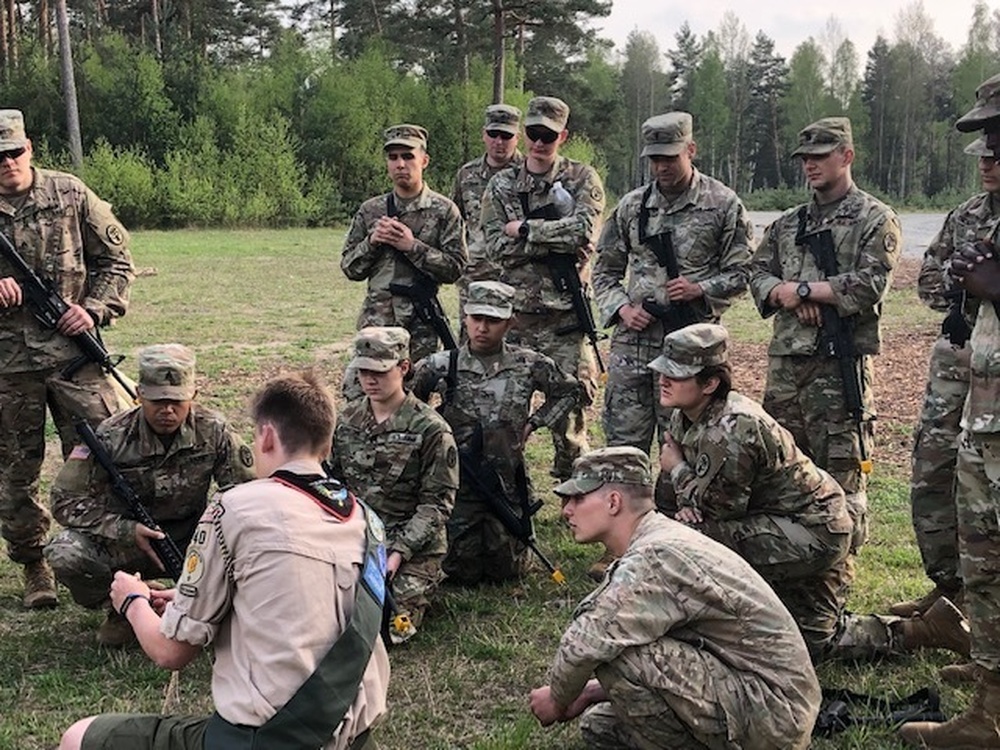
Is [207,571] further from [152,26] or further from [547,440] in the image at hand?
[152,26]

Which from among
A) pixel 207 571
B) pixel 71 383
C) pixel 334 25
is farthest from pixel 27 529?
pixel 334 25

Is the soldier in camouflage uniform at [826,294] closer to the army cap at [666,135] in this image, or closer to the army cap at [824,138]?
the army cap at [824,138]

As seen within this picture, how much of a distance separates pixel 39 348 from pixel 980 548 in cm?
469

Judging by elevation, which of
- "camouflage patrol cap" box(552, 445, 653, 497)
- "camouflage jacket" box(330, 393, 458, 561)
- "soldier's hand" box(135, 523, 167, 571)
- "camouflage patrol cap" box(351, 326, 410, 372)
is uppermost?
"camouflage patrol cap" box(351, 326, 410, 372)

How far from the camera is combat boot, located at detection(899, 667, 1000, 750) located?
371 centimetres

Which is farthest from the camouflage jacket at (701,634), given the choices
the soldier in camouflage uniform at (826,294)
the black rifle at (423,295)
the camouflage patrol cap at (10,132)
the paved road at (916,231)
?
the paved road at (916,231)

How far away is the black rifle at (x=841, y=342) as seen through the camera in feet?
18.2

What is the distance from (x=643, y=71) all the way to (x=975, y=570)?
246 ft

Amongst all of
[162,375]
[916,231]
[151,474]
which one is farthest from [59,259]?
[916,231]

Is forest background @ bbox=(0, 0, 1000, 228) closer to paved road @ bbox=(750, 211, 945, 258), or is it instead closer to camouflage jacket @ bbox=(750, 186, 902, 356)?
paved road @ bbox=(750, 211, 945, 258)

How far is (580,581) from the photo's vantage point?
5.68 meters

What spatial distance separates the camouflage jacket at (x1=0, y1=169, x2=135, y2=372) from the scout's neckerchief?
328 centimetres

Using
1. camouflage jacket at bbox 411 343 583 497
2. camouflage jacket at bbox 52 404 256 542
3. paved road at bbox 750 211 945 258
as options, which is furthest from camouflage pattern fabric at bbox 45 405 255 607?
paved road at bbox 750 211 945 258

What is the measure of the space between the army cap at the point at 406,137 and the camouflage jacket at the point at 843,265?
226 cm
